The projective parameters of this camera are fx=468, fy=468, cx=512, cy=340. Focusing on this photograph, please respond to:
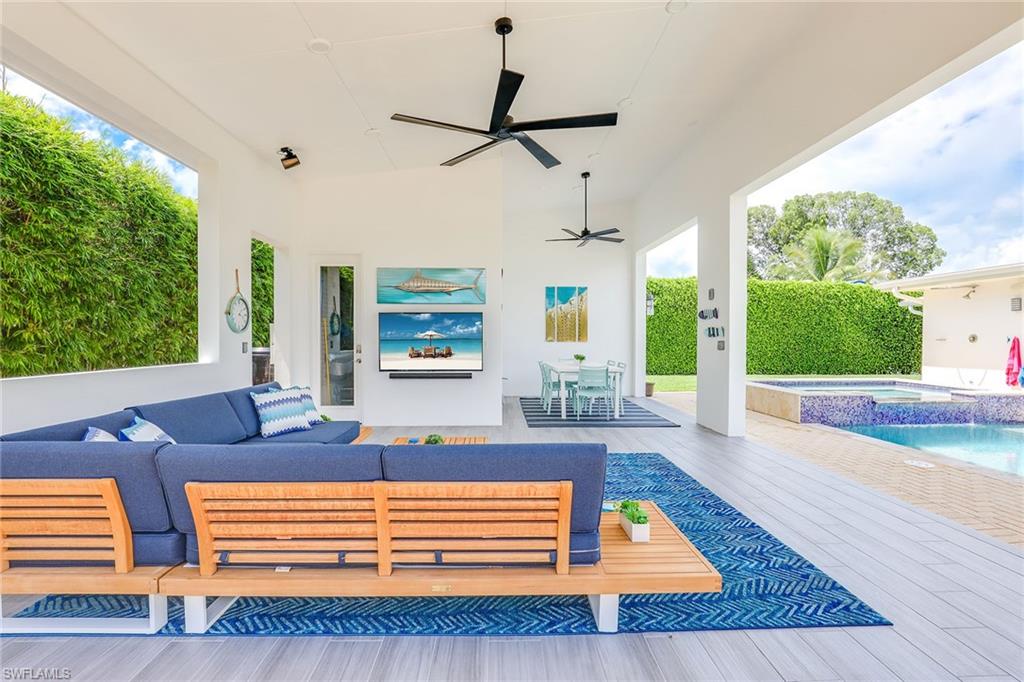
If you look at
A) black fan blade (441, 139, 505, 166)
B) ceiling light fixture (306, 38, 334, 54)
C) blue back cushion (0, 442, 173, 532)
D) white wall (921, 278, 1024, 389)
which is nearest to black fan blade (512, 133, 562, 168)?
black fan blade (441, 139, 505, 166)

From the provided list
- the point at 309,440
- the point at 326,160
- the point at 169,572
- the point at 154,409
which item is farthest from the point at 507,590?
the point at 326,160

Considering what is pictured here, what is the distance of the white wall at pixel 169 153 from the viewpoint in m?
2.69

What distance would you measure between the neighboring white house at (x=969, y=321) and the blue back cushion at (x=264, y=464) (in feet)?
33.4

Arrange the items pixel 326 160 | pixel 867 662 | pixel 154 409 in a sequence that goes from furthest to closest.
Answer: pixel 326 160
pixel 154 409
pixel 867 662

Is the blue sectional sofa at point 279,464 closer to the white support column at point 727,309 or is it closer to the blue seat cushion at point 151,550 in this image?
the blue seat cushion at point 151,550

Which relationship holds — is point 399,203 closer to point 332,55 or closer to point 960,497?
point 332,55

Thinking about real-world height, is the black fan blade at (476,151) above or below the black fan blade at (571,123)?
above

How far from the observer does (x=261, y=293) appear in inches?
292

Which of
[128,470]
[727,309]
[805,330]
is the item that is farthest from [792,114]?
[805,330]

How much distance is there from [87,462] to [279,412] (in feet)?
7.17

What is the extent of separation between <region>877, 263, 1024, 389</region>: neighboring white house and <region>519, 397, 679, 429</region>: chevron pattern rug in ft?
20.4

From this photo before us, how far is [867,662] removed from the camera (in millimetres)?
1778

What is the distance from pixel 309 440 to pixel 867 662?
352cm

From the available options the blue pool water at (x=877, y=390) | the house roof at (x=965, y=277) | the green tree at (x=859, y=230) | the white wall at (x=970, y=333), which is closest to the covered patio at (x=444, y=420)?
the blue pool water at (x=877, y=390)
